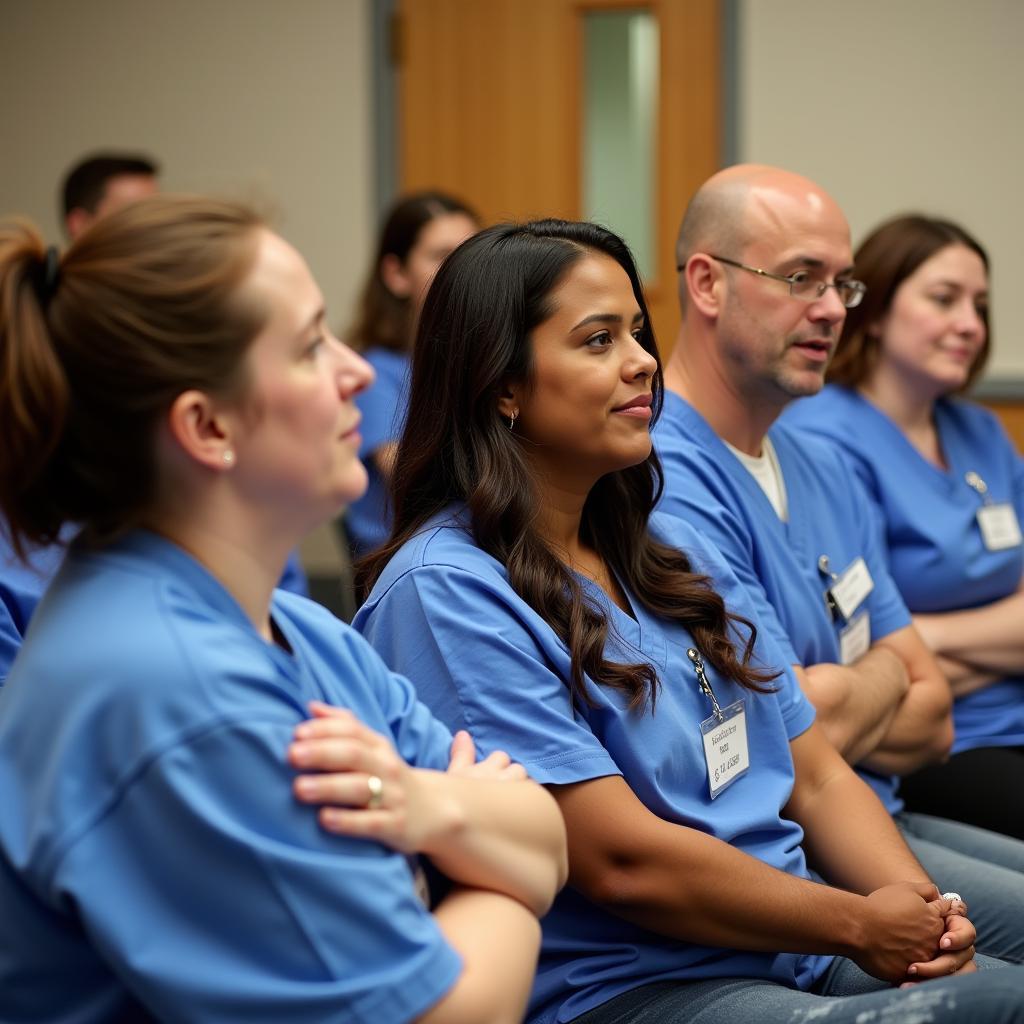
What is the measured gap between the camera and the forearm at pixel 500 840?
1059mm

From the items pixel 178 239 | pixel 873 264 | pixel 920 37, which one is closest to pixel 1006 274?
pixel 920 37

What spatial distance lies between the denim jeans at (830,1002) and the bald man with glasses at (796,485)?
Answer: 1.69ft

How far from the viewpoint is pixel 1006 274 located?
4.30 m

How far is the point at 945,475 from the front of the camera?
2.57 m

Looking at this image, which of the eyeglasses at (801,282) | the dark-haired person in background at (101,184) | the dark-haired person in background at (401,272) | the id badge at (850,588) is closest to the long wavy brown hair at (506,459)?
the id badge at (850,588)

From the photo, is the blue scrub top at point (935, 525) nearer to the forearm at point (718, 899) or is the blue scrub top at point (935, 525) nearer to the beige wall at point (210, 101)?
the forearm at point (718, 899)

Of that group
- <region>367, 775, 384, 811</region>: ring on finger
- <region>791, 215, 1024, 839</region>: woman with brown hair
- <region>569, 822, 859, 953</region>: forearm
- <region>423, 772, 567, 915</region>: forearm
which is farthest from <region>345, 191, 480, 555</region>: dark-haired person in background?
<region>367, 775, 384, 811</region>: ring on finger

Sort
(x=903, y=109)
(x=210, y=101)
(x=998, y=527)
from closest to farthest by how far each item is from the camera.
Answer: (x=998, y=527), (x=903, y=109), (x=210, y=101)

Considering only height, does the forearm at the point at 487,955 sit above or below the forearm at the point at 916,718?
above

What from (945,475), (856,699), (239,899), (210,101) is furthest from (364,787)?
(210,101)

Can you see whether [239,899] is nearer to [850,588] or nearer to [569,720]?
[569,720]

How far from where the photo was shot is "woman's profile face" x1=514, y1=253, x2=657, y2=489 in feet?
5.01

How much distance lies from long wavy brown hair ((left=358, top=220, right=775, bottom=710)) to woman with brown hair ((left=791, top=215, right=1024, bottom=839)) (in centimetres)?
91

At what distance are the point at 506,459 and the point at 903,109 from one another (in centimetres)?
335
